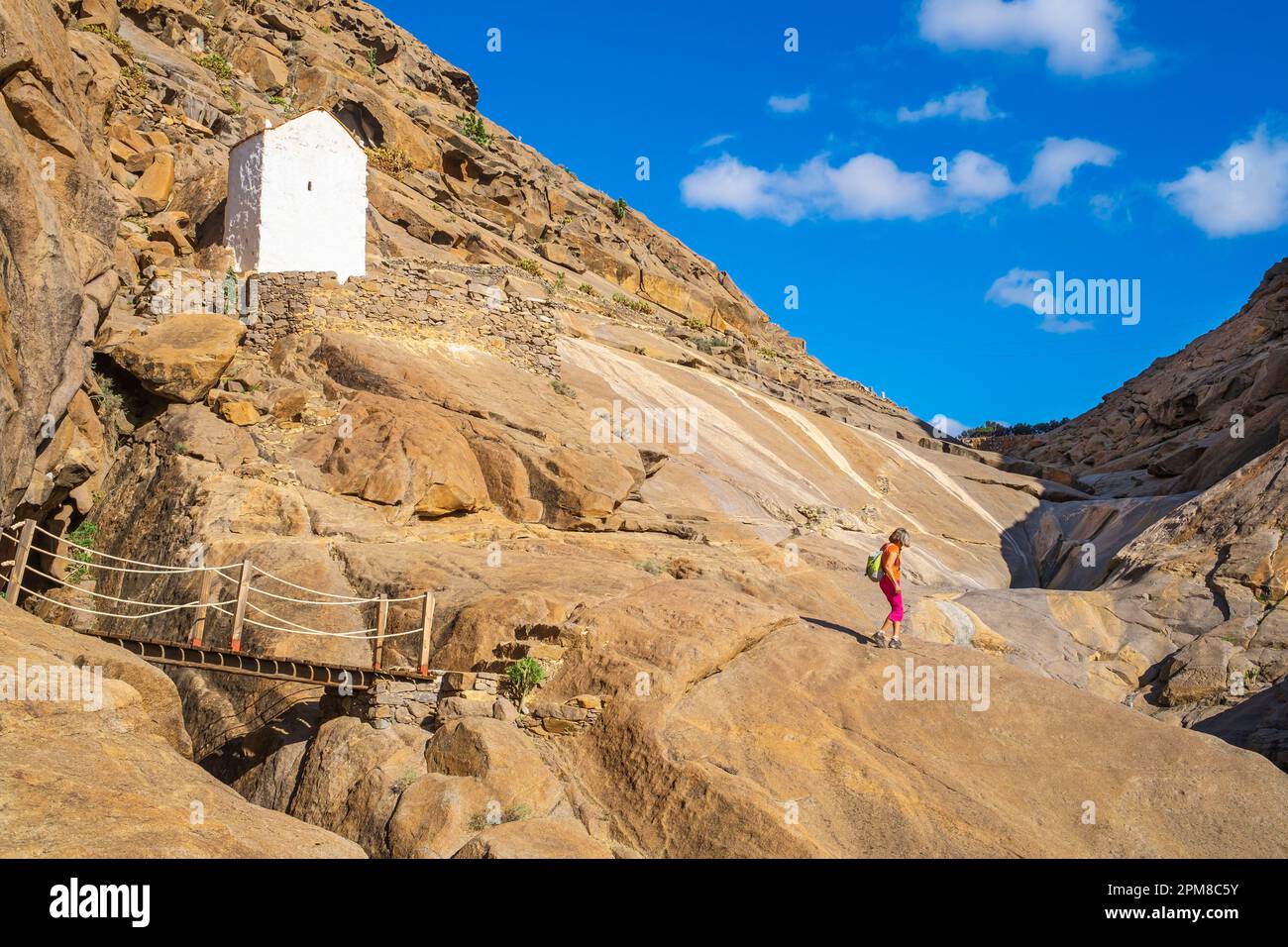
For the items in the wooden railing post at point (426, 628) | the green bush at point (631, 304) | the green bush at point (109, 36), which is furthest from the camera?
the green bush at point (631, 304)

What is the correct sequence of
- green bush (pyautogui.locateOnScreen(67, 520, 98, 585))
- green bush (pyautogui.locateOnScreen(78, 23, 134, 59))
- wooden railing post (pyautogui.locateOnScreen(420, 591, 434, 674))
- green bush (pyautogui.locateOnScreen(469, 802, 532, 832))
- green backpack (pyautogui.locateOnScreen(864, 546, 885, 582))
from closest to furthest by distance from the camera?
green bush (pyautogui.locateOnScreen(469, 802, 532, 832))
wooden railing post (pyautogui.locateOnScreen(420, 591, 434, 674))
green backpack (pyautogui.locateOnScreen(864, 546, 885, 582))
green bush (pyautogui.locateOnScreen(67, 520, 98, 585))
green bush (pyautogui.locateOnScreen(78, 23, 134, 59))

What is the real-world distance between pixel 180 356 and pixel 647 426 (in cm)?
1160

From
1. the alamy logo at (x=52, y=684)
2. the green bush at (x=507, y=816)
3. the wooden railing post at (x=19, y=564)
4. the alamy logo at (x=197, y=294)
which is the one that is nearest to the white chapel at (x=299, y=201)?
the alamy logo at (x=197, y=294)

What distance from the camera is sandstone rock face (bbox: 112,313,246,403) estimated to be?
2070 cm

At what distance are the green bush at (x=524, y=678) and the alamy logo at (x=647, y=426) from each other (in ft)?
39.8

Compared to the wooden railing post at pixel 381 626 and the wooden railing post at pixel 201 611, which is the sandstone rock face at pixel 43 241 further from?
the wooden railing post at pixel 381 626

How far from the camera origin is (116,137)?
1247 inches

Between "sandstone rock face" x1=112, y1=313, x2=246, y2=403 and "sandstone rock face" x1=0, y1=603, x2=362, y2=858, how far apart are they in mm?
10435

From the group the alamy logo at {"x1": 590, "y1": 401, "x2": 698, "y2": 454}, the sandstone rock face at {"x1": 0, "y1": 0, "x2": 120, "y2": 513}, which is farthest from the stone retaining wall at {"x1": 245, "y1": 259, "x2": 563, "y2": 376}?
the sandstone rock face at {"x1": 0, "y1": 0, "x2": 120, "y2": 513}

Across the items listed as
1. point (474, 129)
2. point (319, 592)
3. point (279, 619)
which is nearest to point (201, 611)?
point (279, 619)

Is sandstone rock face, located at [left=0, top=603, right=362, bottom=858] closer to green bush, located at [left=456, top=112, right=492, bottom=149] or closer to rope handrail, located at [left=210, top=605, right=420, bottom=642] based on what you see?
rope handrail, located at [left=210, top=605, right=420, bottom=642]

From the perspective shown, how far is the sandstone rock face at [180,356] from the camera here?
20703mm
